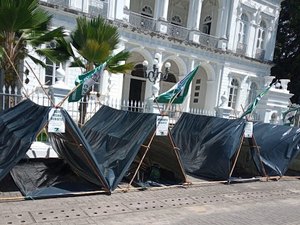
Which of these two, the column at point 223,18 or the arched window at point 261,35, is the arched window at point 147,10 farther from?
the arched window at point 261,35

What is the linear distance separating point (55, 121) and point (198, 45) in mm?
16501

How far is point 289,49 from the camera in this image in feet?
100

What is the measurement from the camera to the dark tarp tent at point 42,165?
19.4ft

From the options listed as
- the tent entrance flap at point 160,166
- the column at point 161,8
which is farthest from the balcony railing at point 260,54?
the tent entrance flap at point 160,166

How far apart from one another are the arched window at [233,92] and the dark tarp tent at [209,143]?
15.0 m

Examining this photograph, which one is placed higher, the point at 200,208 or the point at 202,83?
the point at 202,83

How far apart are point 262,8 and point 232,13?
353 centimetres

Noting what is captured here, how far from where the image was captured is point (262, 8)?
2473cm

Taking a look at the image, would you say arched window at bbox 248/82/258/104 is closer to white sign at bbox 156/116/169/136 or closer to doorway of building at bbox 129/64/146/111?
doorway of building at bbox 129/64/146/111

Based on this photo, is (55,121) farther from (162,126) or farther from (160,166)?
(160,166)

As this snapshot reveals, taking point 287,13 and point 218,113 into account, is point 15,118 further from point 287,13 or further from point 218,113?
point 287,13

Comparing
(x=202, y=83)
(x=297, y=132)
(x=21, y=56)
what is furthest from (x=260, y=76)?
(x=21, y=56)

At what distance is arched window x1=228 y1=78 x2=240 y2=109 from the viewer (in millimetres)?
24234

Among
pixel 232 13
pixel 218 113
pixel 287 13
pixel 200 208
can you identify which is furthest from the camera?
pixel 287 13
